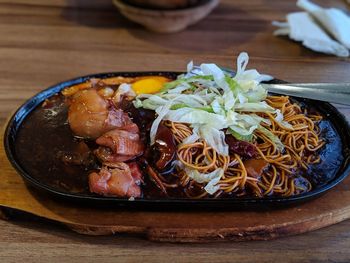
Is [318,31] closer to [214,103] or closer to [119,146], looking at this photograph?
[214,103]

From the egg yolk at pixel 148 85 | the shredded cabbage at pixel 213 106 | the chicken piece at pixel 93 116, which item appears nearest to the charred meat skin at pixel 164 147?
the shredded cabbage at pixel 213 106

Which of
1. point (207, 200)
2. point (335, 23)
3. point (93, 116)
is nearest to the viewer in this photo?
point (207, 200)

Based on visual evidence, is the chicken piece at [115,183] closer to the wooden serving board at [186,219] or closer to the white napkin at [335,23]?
the wooden serving board at [186,219]

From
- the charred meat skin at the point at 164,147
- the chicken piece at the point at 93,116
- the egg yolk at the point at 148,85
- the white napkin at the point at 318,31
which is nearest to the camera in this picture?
the charred meat skin at the point at 164,147

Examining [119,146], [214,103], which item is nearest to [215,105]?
[214,103]

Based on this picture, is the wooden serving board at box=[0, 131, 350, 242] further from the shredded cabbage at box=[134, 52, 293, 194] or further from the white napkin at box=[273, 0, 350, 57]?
the white napkin at box=[273, 0, 350, 57]

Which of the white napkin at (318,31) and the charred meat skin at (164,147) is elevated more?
the white napkin at (318,31)
